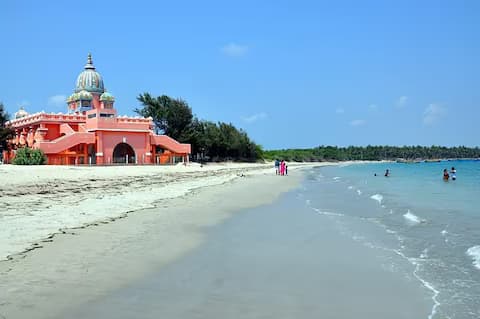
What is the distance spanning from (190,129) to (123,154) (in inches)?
510

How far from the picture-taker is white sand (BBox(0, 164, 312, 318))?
6.23 m

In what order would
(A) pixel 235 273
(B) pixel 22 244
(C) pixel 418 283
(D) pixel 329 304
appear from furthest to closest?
(B) pixel 22 244 → (A) pixel 235 273 → (C) pixel 418 283 → (D) pixel 329 304

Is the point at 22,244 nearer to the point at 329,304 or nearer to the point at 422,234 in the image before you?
the point at 329,304

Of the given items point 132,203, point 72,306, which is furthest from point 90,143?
point 72,306

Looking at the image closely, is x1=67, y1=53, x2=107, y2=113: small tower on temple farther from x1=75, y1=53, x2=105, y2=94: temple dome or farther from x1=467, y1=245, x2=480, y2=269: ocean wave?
x1=467, y1=245, x2=480, y2=269: ocean wave

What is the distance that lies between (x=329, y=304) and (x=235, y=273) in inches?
77.7

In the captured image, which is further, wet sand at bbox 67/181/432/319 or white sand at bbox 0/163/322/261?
white sand at bbox 0/163/322/261

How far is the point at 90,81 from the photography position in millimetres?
56750

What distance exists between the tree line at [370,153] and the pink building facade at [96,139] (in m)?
61.9

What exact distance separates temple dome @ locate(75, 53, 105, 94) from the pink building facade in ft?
12.6

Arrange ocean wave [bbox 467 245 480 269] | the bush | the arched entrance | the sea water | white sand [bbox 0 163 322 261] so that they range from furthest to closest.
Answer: the arched entrance
the bush
white sand [bbox 0 163 322 261]
ocean wave [bbox 467 245 480 269]
the sea water

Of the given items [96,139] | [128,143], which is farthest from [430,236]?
[128,143]

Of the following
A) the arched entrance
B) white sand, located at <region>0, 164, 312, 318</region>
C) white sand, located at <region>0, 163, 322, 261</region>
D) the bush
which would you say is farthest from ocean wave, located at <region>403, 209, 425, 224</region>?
the arched entrance

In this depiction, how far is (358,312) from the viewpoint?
5.88 m
